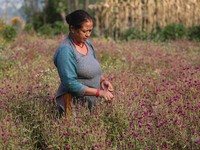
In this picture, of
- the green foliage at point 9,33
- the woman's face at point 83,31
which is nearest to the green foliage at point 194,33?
the green foliage at point 9,33

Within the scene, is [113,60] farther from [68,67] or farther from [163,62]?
[68,67]

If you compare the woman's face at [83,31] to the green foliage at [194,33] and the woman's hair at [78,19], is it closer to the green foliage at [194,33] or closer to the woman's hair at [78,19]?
the woman's hair at [78,19]

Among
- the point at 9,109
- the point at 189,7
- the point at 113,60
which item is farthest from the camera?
the point at 189,7

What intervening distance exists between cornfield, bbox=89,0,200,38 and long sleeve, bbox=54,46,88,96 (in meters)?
10.1

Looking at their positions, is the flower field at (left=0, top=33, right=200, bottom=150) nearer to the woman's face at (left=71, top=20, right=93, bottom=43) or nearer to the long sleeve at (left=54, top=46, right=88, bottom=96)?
the long sleeve at (left=54, top=46, right=88, bottom=96)

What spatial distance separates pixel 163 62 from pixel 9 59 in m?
4.48

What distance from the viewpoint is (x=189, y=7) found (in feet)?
43.6

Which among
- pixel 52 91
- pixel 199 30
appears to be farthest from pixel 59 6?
pixel 52 91

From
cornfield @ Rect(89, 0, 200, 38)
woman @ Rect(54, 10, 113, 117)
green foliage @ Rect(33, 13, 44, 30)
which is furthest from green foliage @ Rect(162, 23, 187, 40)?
green foliage @ Rect(33, 13, 44, 30)

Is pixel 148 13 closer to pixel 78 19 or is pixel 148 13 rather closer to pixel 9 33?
pixel 9 33

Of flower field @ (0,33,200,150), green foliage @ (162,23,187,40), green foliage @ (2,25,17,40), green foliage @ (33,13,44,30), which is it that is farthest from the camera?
green foliage @ (33,13,44,30)

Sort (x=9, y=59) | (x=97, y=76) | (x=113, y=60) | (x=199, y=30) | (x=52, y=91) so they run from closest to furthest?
(x=97, y=76)
(x=52, y=91)
(x=9, y=59)
(x=113, y=60)
(x=199, y=30)

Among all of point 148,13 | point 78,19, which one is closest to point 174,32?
point 148,13

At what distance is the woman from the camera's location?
2541 millimetres
